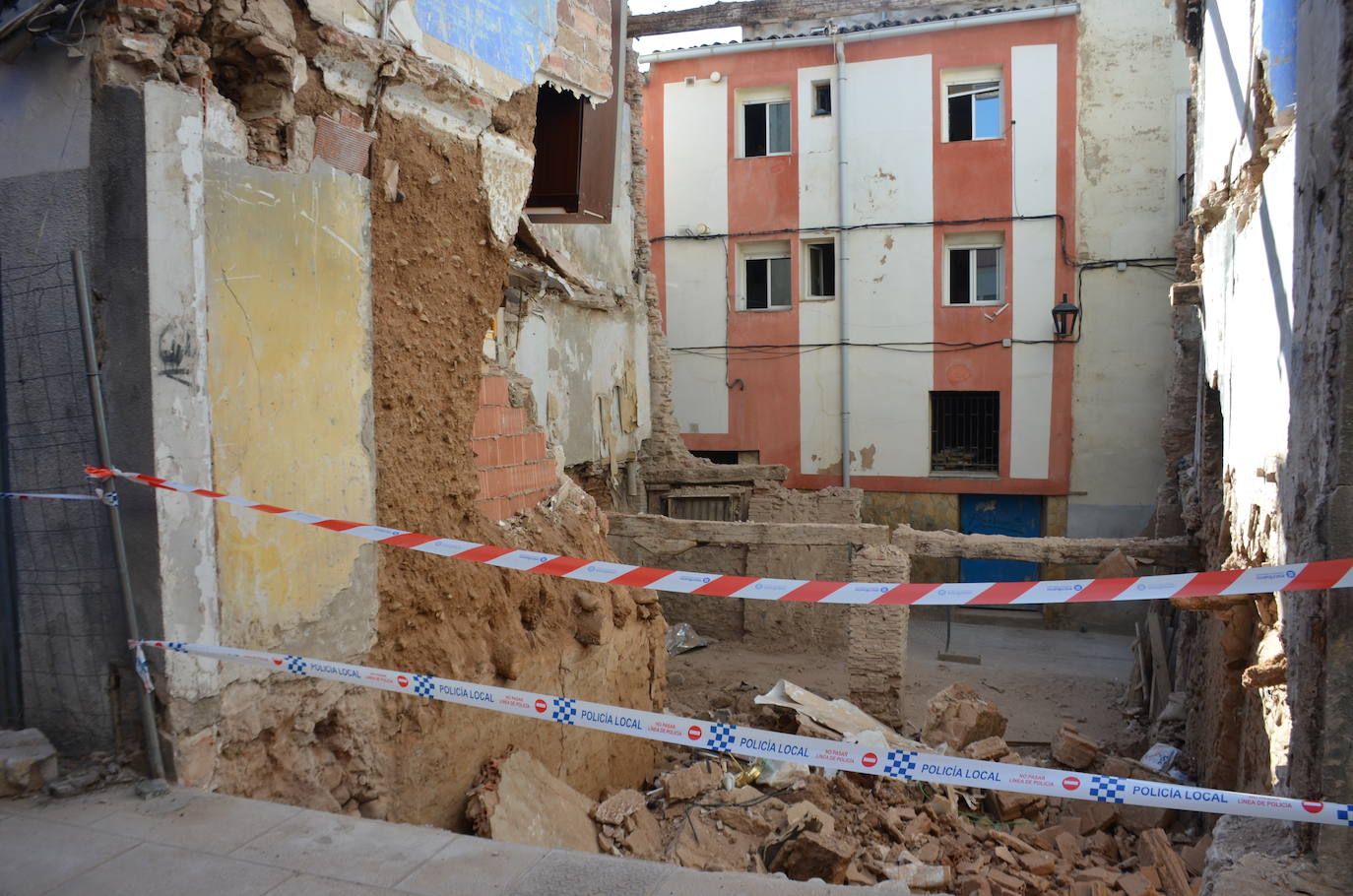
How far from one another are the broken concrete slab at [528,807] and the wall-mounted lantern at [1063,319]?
13.2 meters

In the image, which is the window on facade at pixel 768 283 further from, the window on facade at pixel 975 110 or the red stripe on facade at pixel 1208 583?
the red stripe on facade at pixel 1208 583

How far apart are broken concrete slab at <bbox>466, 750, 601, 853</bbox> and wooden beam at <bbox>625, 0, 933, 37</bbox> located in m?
14.3

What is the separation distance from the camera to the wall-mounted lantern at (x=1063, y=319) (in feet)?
51.0

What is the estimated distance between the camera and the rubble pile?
5117 mm

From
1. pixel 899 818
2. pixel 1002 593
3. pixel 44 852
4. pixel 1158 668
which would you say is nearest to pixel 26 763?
pixel 44 852

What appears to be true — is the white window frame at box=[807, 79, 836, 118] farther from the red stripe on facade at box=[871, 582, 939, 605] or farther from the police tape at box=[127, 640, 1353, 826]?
the police tape at box=[127, 640, 1353, 826]

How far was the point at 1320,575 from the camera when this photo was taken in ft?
8.95

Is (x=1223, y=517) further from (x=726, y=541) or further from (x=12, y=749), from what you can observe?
(x=12, y=749)

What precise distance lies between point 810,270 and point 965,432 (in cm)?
411

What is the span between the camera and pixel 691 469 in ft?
49.5

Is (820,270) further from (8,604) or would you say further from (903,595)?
(8,604)

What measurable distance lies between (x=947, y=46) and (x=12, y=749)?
16698mm

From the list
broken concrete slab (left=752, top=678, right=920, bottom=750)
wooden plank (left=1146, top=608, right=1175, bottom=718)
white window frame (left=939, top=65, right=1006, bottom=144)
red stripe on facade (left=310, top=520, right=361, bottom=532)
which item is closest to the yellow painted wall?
red stripe on facade (left=310, top=520, right=361, bottom=532)

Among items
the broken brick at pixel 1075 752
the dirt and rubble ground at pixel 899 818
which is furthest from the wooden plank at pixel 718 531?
the broken brick at pixel 1075 752
